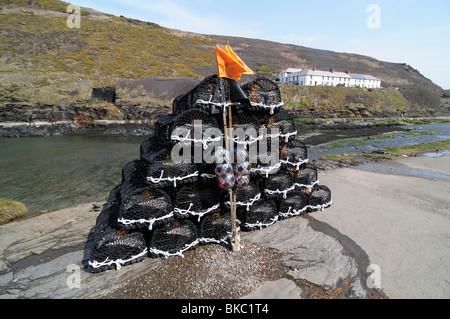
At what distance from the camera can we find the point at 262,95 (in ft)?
19.4

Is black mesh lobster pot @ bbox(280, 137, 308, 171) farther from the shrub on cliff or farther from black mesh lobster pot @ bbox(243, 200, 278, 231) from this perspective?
the shrub on cliff

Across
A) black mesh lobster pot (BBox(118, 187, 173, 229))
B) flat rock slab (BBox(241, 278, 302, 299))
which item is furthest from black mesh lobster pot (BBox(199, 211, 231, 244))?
flat rock slab (BBox(241, 278, 302, 299))

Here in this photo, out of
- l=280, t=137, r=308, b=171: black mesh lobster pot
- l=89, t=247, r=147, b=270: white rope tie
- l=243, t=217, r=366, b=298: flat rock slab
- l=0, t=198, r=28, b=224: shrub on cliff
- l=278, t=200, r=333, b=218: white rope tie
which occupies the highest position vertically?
l=280, t=137, r=308, b=171: black mesh lobster pot

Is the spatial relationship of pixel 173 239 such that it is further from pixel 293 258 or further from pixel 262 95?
pixel 262 95

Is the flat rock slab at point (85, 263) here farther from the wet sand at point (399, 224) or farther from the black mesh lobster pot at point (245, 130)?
the black mesh lobster pot at point (245, 130)

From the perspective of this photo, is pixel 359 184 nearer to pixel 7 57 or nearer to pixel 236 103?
pixel 236 103

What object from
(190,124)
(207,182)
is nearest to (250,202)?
(207,182)

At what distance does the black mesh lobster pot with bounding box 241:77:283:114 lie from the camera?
578cm

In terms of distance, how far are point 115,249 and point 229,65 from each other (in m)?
4.33

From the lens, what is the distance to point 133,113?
110 ft

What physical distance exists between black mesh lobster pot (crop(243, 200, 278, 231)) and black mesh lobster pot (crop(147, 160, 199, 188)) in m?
1.77

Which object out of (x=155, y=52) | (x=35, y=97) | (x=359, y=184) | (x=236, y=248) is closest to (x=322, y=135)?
(x=359, y=184)

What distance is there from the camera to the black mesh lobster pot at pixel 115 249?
4520 millimetres

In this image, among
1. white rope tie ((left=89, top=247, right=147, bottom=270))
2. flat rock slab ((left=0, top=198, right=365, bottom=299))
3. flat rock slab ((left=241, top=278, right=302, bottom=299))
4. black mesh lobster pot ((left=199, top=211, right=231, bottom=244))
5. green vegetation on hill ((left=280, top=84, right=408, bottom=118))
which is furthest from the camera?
green vegetation on hill ((left=280, top=84, right=408, bottom=118))
